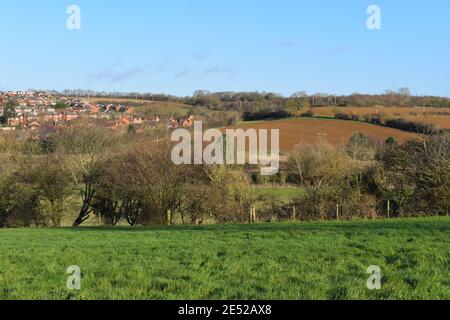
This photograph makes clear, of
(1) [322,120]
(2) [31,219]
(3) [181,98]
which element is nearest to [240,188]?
(2) [31,219]

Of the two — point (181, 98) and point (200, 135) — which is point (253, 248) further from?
point (181, 98)

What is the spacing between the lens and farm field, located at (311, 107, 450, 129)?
67625 mm

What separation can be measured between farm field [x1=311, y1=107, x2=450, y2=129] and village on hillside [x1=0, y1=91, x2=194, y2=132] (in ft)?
91.8

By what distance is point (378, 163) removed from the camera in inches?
1417

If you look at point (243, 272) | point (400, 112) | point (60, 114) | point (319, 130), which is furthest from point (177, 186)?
point (400, 112)

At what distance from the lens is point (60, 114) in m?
70.2

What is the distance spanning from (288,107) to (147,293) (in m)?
81.7

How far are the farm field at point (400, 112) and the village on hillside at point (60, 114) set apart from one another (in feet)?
91.8

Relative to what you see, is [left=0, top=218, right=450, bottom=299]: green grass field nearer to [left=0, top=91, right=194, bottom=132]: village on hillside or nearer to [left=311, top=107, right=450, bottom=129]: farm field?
[left=0, top=91, right=194, bottom=132]: village on hillside

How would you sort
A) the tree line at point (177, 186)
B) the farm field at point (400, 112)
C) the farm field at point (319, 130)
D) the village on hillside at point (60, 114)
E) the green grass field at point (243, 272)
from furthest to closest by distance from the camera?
1. the farm field at point (400, 112)
2. the farm field at point (319, 130)
3. the village on hillside at point (60, 114)
4. the tree line at point (177, 186)
5. the green grass field at point (243, 272)

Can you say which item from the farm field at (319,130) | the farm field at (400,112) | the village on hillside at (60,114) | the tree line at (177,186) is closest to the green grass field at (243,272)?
the tree line at (177,186)

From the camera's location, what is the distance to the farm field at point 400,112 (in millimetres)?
67625

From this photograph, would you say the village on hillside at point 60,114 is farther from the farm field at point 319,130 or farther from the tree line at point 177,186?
the farm field at point 319,130
